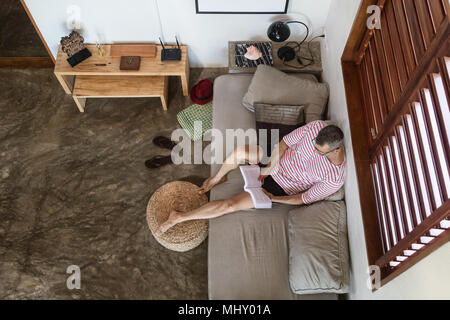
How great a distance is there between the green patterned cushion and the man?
0.60m

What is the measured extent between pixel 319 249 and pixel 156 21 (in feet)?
7.29

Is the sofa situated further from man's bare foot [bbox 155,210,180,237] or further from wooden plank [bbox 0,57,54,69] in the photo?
wooden plank [bbox 0,57,54,69]

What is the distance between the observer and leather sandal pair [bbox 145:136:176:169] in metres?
3.01

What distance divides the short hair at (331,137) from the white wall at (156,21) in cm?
136

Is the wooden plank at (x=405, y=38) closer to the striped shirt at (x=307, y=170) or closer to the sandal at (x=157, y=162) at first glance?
the striped shirt at (x=307, y=170)

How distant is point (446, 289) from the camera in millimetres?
1319

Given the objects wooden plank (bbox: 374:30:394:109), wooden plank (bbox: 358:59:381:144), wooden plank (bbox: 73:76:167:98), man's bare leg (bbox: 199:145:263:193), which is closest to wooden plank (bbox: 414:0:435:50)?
wooden plank (bbox: 374:30:394:109)

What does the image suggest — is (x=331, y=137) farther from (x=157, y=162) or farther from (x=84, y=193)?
(x=84, y=193)

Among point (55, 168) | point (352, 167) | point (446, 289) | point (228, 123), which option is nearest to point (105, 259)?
point (55, 168)

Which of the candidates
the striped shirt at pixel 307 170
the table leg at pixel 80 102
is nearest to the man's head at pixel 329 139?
the striped shirt at pixel 307 170

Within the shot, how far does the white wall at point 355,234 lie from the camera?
1396 millimetres

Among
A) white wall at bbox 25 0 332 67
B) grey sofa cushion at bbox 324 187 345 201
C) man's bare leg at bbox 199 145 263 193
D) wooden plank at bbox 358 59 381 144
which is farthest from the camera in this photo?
white wall at bbox 25 0 332 67

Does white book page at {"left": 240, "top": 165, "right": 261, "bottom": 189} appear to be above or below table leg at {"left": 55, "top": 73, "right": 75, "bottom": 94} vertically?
below

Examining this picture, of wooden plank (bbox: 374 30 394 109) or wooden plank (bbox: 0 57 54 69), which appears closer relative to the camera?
wooden plank (bbox: 374 30 394 109)
